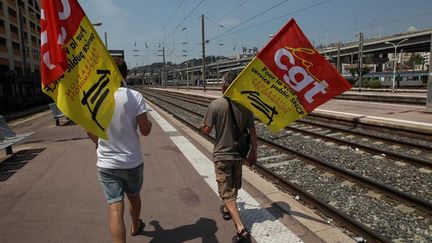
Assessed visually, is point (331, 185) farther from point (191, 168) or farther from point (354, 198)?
point (191, 168)

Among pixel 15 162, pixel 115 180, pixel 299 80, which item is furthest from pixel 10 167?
pixel 299 80

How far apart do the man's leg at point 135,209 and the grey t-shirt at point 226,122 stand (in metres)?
0.93

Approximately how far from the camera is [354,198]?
5.68 metres

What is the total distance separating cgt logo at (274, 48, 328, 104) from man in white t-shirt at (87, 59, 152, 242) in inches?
62.3

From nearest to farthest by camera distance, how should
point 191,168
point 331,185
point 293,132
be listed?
point 331,185 < point 191,168 < point 293,132

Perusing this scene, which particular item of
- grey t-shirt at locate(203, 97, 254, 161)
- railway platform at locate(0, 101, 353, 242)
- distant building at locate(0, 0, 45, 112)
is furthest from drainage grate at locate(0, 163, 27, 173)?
distant building at locate(0, 0, 45, 112)

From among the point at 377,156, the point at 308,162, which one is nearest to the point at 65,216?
the point at 308,162

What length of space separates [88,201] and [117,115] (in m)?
2.53

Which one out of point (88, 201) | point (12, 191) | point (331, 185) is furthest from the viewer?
point (331, 185)

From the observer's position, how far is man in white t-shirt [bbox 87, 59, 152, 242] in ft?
11.0

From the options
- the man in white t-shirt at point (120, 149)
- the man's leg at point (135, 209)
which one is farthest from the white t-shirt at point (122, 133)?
the man's leg at point (135, 209)

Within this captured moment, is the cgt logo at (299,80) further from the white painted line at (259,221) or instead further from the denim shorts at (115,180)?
the denim shorts at (115,180)

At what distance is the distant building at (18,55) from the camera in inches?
1307

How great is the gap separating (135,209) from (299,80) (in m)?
2.21
